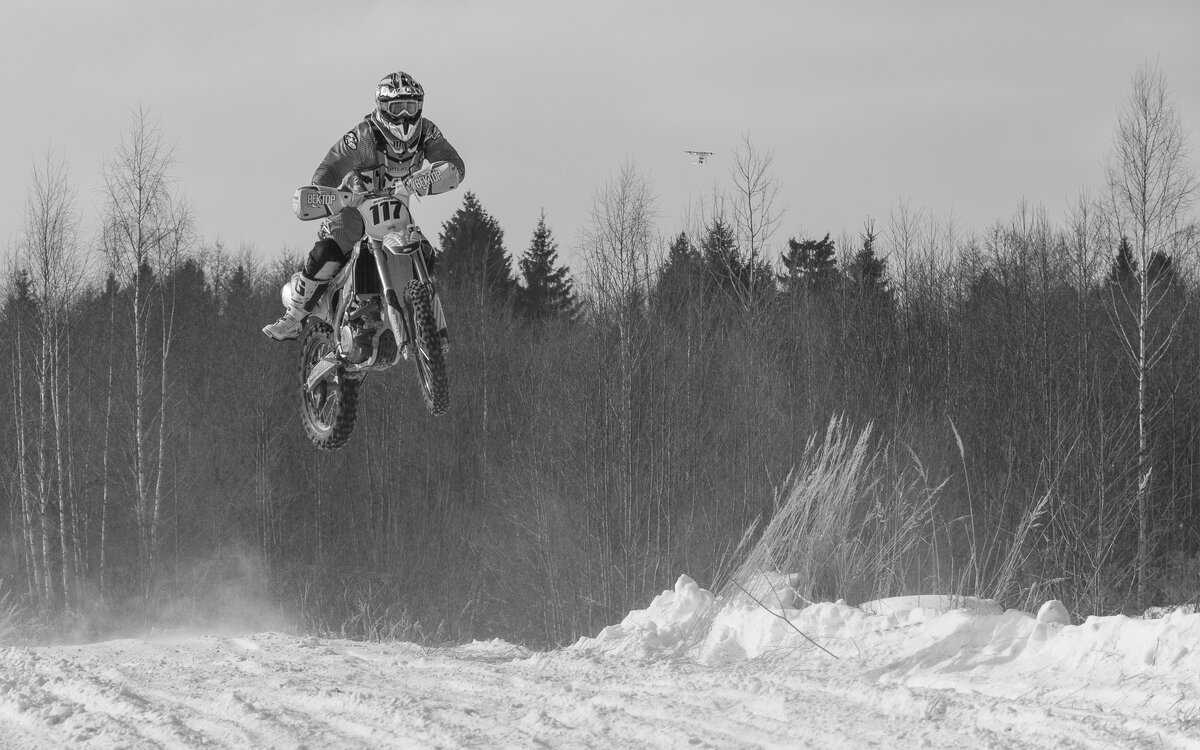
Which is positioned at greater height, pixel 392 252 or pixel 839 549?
pixel 392 252

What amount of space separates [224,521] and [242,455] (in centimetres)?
214

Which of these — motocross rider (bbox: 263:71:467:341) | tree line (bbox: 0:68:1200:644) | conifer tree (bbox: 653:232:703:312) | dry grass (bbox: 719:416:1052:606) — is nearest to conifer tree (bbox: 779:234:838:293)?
tree line (bbox: 0:68:1200:644)

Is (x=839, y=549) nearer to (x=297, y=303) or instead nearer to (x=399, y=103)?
(x=297, y=303)

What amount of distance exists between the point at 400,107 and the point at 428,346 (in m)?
1.09

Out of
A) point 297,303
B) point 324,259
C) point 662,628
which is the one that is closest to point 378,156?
point 324,259

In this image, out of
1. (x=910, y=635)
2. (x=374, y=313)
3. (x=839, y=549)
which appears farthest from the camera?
(x=839, y=549)

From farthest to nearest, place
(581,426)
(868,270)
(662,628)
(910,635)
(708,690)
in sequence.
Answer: (868,270), (581,426), (662,628), (910,635), (708,690)

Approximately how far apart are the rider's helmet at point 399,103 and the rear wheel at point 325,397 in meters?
1.38

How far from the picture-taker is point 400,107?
5.59 m

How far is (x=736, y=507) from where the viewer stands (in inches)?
885

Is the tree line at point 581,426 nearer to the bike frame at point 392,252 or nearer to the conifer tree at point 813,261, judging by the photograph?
the conifer tree at point 813,261

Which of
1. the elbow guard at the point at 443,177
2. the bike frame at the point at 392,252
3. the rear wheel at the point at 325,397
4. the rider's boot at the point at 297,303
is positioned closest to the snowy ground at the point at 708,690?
the rear wheel at the point at 325,397

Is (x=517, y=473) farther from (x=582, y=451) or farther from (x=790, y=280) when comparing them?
(x=790, y=280)

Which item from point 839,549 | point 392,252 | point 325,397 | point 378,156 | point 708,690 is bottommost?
point 708,690
